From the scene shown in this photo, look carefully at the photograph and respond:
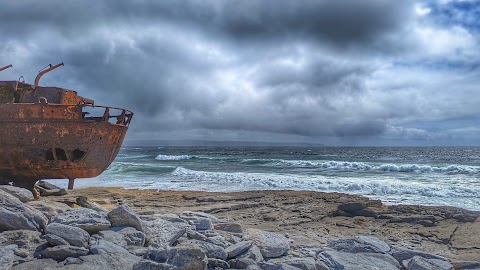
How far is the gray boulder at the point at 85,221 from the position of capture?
4285 millimetres

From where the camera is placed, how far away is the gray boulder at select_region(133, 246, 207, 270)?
3320 mm

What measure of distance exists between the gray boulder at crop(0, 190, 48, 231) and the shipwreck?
1578mm

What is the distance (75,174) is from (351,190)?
11495 mm

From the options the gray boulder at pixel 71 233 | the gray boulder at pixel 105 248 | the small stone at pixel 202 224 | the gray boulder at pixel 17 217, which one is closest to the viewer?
the gray boulder at pixel 105 248

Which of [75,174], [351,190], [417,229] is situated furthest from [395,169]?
[75,174]

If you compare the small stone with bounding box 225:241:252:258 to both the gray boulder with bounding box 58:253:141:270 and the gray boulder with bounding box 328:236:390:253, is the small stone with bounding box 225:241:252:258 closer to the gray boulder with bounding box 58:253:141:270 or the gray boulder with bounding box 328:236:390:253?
the gray boulder with bounding box 58:253:141:270

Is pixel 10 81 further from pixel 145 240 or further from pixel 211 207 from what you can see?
pixel 211 207

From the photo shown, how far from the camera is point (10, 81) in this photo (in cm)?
624

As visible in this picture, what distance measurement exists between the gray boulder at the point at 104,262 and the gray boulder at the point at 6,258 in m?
0.52

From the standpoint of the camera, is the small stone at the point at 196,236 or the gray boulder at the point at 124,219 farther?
the small stone at the point at 196,236

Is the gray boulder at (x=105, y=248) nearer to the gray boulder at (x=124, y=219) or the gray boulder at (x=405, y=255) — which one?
the gray boulder at (x=124, y=219)

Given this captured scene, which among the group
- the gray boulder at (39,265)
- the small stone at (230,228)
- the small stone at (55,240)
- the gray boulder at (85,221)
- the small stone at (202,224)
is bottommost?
the small stone at (230,228)

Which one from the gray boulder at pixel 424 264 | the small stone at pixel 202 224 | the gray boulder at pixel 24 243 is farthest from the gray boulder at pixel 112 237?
the gray boulder at pixel 424 264

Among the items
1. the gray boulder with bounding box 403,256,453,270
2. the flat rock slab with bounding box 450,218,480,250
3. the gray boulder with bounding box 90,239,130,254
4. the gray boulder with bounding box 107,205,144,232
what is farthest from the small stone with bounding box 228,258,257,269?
the flat rock slab with bounding box 450,218,480,250
